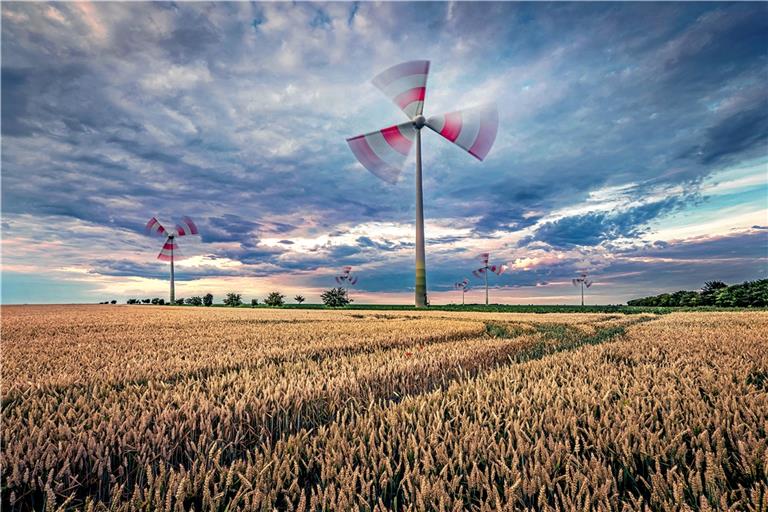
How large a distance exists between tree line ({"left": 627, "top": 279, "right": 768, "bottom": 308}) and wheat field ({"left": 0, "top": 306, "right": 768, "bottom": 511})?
4148 cm

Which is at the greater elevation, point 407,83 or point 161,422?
point 407,83

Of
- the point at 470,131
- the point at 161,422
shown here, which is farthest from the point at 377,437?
the point at 470,131

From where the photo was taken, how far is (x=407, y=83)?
128 ft

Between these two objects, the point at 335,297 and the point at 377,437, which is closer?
the point at 377,437

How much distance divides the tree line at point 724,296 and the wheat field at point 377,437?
41477 mm

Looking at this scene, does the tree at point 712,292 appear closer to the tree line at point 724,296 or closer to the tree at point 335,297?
the tree line at point 724,296

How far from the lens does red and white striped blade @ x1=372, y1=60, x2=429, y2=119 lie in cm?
3741

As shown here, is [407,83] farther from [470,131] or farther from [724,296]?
[724,296]

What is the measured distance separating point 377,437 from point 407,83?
1608 inches

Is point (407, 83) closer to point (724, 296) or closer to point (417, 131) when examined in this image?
point (417, 131)

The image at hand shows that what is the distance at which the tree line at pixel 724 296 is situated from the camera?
116ft

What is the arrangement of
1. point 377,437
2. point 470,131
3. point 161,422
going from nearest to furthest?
1. point 377,437
2. point 161,422
3. point 470,131

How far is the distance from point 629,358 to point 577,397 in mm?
2848

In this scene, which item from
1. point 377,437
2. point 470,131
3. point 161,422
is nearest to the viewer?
point 377,437
